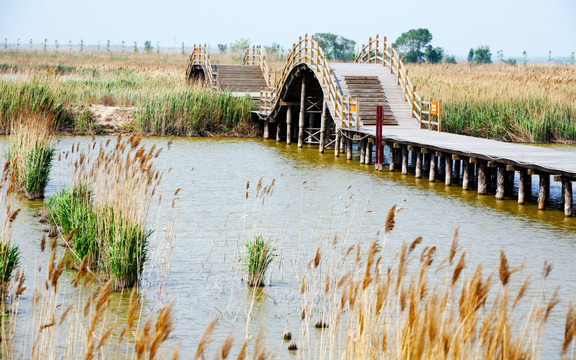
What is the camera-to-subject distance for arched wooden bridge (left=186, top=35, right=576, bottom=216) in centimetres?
1847

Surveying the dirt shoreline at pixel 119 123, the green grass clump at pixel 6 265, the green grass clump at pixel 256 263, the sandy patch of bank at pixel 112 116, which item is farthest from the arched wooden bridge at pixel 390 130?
the green grass clump at pixel 6 265

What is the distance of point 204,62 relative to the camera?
44.7 metres

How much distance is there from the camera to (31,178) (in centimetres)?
1694

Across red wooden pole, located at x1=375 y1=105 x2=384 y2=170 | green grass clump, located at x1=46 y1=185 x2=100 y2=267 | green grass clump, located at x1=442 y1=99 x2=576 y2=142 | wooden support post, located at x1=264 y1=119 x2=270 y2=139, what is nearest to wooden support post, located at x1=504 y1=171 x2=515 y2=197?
red wooden pole, located at x1=375 y1=105 x2=384 y2=170

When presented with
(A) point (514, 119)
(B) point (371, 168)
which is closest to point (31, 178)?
(B) point (371, 168)

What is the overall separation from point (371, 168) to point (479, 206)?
6.86 m

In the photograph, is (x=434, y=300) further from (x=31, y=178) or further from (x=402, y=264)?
(x=31, y=178)

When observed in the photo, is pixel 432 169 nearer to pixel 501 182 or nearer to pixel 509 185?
pixel 509 185

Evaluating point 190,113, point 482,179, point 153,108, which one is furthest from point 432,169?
point 153,108

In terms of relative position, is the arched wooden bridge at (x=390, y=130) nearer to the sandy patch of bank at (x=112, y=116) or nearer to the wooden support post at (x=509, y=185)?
the wooden support post at (x=509, y=185)

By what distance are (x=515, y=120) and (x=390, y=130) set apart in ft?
21.4

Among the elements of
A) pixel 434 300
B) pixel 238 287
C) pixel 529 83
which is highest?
pixel 529 83

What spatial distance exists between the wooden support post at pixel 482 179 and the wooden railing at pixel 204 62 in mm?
22575

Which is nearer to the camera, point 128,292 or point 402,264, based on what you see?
point 402,264
